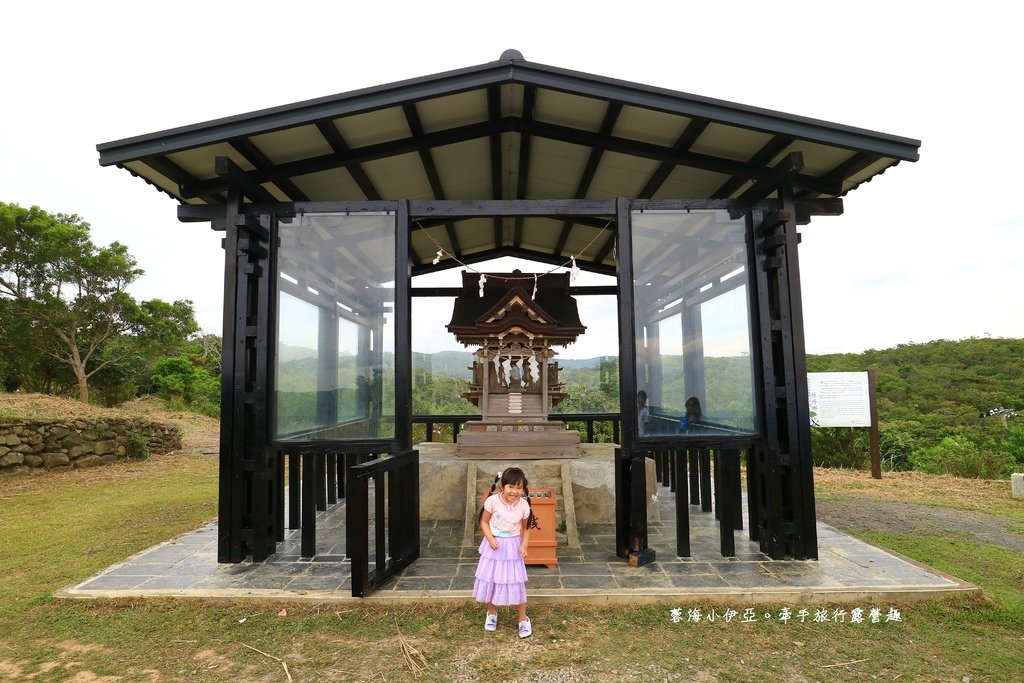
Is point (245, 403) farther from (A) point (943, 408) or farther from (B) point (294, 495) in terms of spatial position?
(A) point (943, 408)

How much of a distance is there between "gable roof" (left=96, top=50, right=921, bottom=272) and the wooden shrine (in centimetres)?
157

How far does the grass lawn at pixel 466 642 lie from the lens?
2791 mm

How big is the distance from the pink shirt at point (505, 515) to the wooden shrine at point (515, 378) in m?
2.63

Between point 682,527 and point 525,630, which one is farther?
point 682,527

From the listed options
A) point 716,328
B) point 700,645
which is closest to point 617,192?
point 716,328

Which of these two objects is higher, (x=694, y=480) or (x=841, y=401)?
(x=841, y=401)

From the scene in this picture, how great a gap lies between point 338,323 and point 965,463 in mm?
11019

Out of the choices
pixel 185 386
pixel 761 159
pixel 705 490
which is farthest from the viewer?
pixel 185 386

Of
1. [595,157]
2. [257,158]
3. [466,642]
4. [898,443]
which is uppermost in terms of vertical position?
[595,157]

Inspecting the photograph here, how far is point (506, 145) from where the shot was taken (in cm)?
549

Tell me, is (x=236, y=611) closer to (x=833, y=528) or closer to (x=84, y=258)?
(x=833, y=528)

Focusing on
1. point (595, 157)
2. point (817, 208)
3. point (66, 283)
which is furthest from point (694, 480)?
point (66, 283)

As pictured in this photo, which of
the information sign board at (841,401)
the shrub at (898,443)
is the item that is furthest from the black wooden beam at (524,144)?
the shrub at (898,443)

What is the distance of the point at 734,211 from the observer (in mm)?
4824
